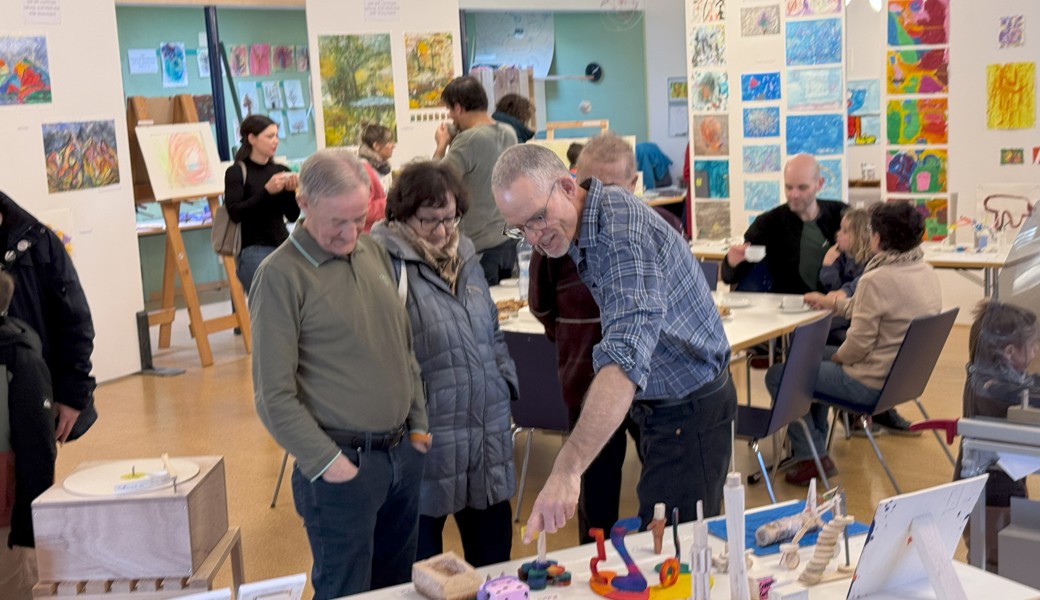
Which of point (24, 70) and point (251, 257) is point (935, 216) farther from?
point (24, 70)

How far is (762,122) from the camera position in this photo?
8.81 m

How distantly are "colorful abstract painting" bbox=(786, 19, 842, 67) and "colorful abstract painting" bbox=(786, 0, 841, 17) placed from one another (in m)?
0.06

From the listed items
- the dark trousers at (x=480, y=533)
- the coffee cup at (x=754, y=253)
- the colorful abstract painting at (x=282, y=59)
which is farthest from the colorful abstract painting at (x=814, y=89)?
the dark trousers at (x=480, y=533)

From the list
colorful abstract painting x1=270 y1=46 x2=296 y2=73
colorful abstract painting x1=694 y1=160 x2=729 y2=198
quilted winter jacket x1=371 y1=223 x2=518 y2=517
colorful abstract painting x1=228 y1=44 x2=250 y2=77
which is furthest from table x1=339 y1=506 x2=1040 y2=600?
colorful abstract painting x1=270 y1=46 x2=296 y2=73

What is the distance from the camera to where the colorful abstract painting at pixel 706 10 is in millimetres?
8875

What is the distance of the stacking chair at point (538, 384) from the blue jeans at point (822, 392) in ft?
2.77

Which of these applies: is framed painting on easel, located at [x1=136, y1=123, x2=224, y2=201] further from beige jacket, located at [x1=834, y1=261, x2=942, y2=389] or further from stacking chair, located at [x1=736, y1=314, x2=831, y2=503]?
beige jacket, located at [x1=834, y1=261, x2=942, y2=389]

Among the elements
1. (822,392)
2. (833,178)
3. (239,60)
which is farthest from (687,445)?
(239,60)

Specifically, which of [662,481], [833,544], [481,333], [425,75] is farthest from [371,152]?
[833,544]

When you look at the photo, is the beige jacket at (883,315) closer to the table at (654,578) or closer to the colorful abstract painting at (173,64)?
the table at (654,578)

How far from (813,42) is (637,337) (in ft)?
21.0

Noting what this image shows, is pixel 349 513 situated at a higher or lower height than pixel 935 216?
lower

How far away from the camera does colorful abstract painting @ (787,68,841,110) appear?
8.38 meters

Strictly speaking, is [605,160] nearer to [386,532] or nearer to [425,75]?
[386,532]
